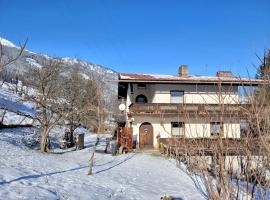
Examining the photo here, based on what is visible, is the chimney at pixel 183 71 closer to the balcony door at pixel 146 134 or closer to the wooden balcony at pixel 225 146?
the balcony door at pixel 146 134

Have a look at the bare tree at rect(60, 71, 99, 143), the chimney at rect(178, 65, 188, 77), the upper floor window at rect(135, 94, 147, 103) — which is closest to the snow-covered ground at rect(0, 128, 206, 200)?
the bare tree at rect(60, 71, 99, 143)

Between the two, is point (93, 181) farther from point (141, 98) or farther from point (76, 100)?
point (141, 98)

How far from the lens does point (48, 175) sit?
52.1 ft

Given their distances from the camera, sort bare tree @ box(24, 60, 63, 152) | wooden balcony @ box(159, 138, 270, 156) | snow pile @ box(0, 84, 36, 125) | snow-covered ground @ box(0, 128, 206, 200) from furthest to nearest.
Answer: snow pile @ box(0, 84, 36, 125) → bare tree @ box(24, 60, 63, 152) → snow-covered ground @ box(0, 128, 206, 200) → wooden balcony @ box(159, 138, 270, 156)

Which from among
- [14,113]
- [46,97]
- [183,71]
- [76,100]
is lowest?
[46,97]

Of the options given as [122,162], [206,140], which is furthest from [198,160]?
[122,162]

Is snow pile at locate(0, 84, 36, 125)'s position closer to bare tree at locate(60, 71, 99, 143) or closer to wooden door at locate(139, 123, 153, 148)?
bare tree at locate(60, 71, 99, 143)

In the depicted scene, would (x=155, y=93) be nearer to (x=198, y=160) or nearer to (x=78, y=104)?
(x=78, y=104)

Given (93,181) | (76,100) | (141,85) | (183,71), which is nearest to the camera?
(93,181)

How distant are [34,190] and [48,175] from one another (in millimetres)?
3807

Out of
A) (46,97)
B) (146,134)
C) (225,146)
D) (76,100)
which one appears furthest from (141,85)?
(225,146)

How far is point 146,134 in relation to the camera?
31.2 meters

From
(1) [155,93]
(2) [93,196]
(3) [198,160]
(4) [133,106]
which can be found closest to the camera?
(3) [198,160]

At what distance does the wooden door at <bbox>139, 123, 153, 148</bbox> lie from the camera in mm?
31180
